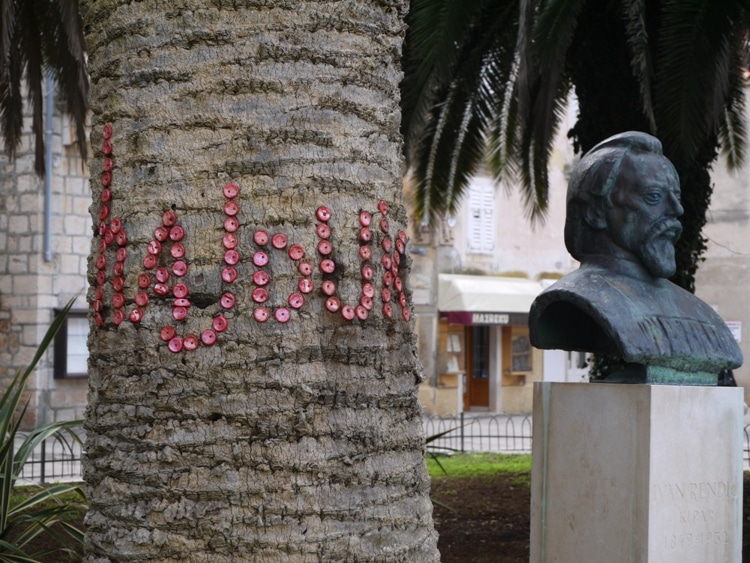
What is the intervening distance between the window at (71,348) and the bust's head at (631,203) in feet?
45.6

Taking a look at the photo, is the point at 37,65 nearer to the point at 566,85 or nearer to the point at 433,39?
the point at 433,39

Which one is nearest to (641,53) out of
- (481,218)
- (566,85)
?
(566,85)

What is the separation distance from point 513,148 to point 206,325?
882 cm

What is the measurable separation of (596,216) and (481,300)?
18.8 meters

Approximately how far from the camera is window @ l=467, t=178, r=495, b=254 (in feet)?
82.1

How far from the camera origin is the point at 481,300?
2397 centimetres

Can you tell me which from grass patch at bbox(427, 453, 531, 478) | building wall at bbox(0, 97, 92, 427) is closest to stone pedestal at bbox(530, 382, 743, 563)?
grass patch at bbox(427, 453, 531, 478)

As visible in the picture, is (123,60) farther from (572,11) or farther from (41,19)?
(41,19)

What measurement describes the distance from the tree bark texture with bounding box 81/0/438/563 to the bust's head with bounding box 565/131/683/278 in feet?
7.58

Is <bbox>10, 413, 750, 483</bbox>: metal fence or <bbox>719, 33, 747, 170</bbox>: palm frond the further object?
<bbox>10, 413, 750, 483</bbox>: metal fence

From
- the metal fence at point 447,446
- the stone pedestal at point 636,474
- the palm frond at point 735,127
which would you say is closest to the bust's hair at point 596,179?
the stone pedestal at point 636,474

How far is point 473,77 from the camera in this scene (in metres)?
10.1

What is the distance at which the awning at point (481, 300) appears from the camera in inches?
935

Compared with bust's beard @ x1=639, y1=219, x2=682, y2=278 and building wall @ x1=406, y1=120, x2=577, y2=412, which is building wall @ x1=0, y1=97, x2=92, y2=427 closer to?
building wall @ x1=406, y1=120, x2=577, y2=412
